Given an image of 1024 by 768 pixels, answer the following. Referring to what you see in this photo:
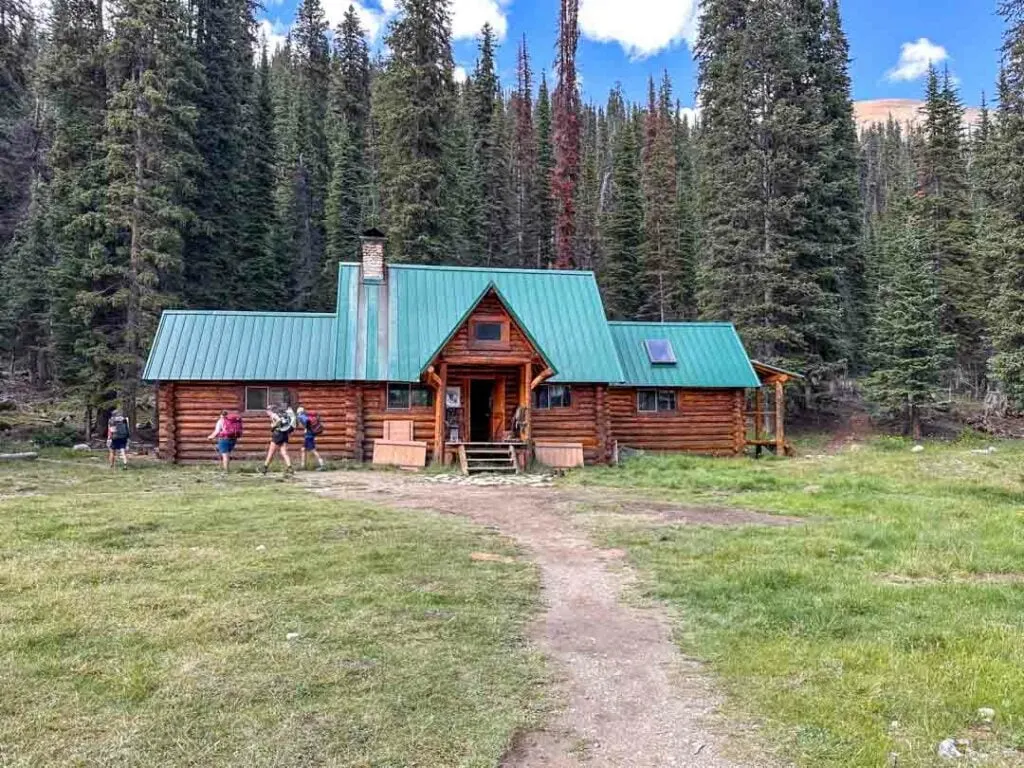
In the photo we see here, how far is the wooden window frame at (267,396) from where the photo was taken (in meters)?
20.9

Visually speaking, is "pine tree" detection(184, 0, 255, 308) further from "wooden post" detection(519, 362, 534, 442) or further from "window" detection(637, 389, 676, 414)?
"window" detection(637, 389, 676, 414)

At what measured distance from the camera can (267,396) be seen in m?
20.9

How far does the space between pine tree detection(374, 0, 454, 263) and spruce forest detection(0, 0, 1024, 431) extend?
0.33 ft

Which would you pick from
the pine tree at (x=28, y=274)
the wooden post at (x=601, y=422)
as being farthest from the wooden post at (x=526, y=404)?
the pine tree at (x=28, y=274)

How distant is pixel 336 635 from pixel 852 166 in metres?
32.8

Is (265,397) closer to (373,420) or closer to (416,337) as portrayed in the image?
(373,420)

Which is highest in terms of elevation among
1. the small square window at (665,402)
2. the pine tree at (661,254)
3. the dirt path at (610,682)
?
the pine tree at (661,254)

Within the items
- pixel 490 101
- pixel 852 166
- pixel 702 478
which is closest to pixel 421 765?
pixel 702 478

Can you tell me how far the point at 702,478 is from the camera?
1636 cm

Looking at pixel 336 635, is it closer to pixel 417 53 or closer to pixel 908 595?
pixel 908 595

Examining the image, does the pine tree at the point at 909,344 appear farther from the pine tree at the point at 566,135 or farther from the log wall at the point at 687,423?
the pine tree at the point at 566,135

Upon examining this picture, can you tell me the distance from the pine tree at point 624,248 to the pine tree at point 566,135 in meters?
9.54

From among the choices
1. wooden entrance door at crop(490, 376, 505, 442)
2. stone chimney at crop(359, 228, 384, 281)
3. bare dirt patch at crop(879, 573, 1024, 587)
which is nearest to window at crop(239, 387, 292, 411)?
stone chimney at crop(359, 228, 384, 281)

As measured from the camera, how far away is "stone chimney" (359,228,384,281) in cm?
2312
